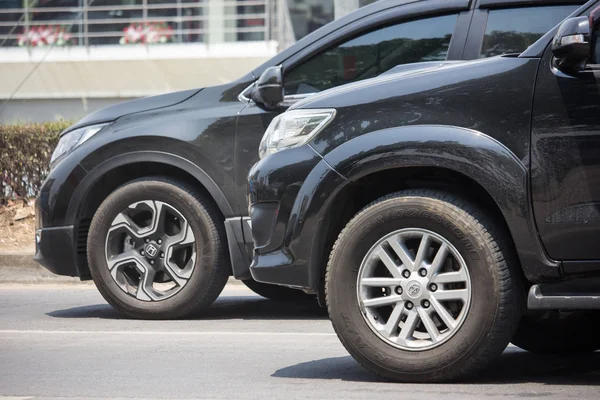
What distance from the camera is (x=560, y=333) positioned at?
18.6 ft

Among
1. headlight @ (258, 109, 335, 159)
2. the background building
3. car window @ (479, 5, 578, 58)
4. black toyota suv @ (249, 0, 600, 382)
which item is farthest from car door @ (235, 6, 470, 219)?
the background building

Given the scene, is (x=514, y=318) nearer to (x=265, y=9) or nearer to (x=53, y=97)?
(x=265, y=9)

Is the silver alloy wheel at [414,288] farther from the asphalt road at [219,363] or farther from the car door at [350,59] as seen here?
the car door at [350,59]

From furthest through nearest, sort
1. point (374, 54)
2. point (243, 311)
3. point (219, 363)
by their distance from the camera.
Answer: point (243, 311) → point (374, 54) → point (219, 363)

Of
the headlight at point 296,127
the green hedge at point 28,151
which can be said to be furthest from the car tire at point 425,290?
the green hedge at point 28,151

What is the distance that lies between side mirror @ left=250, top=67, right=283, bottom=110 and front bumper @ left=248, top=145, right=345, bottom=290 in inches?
66.6

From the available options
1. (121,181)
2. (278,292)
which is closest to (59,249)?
(121,181)

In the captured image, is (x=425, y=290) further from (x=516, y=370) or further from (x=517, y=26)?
(x=517, y=26)

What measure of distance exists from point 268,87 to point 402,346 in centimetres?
254

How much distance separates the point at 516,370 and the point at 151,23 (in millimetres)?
16548

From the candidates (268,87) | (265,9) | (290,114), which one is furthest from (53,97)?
(290,114)

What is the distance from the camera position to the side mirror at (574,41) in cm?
471

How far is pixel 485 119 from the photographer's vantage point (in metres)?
4.91

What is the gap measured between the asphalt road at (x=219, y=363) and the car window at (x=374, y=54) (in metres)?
1.52
